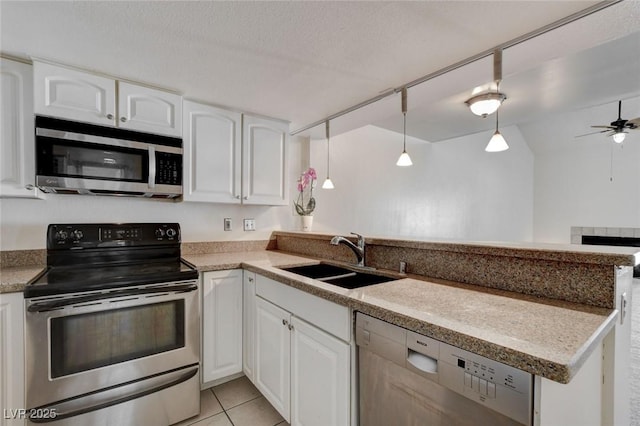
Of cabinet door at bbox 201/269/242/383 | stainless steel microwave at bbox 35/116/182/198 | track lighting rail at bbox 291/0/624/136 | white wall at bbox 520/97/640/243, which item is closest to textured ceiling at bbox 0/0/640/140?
track lighting rail at bbox 291/0/624/136

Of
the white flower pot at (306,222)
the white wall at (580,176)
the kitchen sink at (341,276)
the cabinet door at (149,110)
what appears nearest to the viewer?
the kitchen sink at (341,276)

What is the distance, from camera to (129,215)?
82.6 inches

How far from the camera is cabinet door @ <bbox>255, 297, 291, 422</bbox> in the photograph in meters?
1.51

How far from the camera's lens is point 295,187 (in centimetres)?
302

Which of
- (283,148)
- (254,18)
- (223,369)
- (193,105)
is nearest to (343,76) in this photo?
(254,18)

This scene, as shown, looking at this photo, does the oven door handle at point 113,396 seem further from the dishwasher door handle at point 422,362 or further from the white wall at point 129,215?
the dishwasher door handle at point 422,362

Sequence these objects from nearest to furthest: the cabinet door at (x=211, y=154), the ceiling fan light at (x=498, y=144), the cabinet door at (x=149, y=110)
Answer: the cabinet door at (x=149, y=110) → the ceiling fan light at (x=498, y=144) → the cabinet door at (x=211, y=154)

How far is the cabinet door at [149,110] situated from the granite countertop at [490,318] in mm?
1058

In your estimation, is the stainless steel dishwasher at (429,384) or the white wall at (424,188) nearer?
the stainless steel dishwasher at (429,384)

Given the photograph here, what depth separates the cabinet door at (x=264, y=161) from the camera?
7.70ft

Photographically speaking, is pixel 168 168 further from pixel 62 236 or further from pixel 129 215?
pixel 62 236

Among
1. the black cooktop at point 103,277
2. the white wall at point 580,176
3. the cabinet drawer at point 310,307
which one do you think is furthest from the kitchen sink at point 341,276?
the white wall at point 580,176

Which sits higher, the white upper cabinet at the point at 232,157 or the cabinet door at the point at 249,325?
the white upper cabinet at the point at 232,157

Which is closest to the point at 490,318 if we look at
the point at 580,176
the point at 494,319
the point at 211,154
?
the point at 494,319
